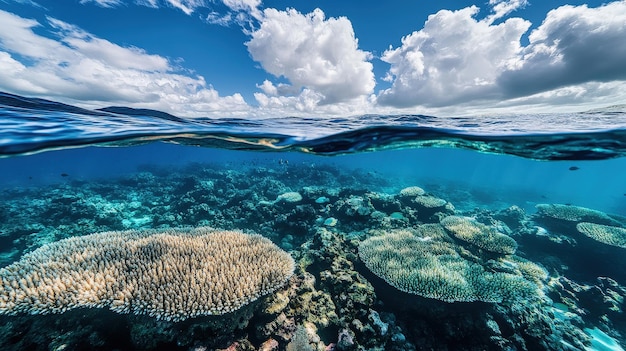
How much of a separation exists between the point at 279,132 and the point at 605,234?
1285 cm

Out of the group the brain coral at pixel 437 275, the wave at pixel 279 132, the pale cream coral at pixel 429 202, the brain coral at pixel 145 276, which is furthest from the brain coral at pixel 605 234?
the brain coral at pixel 145 276

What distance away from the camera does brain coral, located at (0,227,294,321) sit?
11.3ft

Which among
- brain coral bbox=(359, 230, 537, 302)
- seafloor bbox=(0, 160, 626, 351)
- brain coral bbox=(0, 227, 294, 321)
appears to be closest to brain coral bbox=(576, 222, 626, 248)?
seafloor bbox=(0, 160, 626, 351)

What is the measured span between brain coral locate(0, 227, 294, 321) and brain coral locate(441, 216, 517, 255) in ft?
19.5

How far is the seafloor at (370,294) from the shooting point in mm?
3716

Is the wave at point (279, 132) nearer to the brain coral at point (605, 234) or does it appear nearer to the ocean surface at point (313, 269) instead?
the ocean surface at point (313, 269)

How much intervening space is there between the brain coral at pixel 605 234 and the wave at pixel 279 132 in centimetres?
304

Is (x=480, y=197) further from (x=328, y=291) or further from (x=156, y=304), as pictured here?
(x=156, y=304)

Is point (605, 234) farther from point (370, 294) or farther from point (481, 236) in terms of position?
point (370, 294)

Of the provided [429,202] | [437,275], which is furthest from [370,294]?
[429,202]

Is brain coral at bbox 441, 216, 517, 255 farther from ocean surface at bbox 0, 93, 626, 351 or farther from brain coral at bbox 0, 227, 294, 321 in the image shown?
brain coral at bbox 0, 227, 294, 321

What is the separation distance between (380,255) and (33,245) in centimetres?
1270

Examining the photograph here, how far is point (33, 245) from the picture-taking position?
931 cm

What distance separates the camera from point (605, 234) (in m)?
9.08
